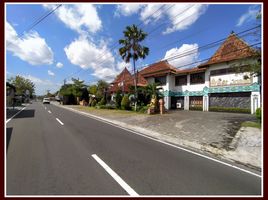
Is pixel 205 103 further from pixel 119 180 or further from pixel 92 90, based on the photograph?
pixel 92 90

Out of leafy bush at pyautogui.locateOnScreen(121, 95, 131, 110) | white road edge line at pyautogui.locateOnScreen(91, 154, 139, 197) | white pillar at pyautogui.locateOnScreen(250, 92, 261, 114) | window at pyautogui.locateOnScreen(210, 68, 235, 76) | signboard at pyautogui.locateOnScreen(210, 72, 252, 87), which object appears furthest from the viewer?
leafy bush at pyautogui.locateOnScreen(121, 95, 131, 110)

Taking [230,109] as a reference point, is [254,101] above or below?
above

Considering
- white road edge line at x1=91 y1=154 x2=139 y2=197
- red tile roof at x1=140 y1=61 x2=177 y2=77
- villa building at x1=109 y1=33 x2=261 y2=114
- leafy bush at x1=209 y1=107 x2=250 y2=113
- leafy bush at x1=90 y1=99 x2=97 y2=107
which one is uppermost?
red tile roof at x1=140 y1=61 x2=177 y2=77

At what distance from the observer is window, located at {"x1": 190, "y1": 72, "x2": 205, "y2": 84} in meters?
29.1

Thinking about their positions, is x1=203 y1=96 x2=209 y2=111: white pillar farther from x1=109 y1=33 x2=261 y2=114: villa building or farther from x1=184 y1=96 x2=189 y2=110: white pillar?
x1=184 y1=96 x2=189 y2=110: white pillar

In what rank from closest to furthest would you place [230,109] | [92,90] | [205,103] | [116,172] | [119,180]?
1. [119,180]
2. [116,172]
3. [230,109]
4. [205,103]
5. [92,90]

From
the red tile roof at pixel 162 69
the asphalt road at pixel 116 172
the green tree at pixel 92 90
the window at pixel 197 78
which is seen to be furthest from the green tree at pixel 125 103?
the asphalt road at pixel 116 172

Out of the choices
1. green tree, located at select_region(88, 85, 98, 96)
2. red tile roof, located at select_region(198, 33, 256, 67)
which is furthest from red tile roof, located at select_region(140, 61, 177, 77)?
green tree, located at select_region(88, 85, 98, 96)

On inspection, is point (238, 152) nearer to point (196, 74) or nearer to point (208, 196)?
point (208, 196)

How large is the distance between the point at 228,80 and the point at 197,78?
499 centimetres

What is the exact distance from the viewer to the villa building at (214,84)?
2348cm

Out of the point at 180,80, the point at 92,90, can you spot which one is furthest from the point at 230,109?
the point at 92,90

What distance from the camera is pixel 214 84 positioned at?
2709 centimetres

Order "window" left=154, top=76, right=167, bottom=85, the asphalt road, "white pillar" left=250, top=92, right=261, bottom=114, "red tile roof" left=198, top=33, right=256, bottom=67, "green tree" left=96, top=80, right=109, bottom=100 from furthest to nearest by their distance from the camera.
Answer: "green tree" left=96, top=80, right=109, bottom=100 → "window" left=154, top=76, right=167, bottom=85 → "red tile roof" left=198, top=33, right=256, bottom=67 → "white pillar" left=250, top=92, right=261, bottom=114 → the asphalt road
